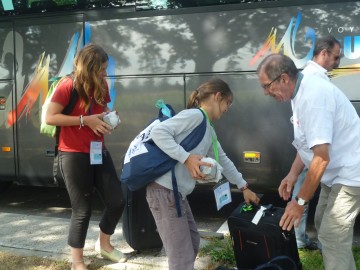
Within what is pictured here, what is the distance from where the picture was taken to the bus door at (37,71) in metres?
5.13

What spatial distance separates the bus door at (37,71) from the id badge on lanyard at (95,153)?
1980 mm

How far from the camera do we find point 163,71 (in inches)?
189

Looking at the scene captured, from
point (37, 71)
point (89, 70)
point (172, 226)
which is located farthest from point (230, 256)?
point (37, 71)

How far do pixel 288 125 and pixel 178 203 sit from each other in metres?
2.11

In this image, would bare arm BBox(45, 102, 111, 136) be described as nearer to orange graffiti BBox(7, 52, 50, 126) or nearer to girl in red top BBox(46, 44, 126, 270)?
girl in red top BBox(46, 44, 126, 270)

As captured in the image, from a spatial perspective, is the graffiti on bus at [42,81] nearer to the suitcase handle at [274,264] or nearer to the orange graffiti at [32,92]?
the orange graffiti at [32,92]

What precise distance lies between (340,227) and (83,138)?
6.30 feet

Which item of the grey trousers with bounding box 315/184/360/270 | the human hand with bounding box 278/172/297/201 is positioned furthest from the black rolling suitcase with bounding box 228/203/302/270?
the grey trousers with bounding box 315/184/360/270

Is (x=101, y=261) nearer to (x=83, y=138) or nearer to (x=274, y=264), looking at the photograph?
(x=83, y=138)

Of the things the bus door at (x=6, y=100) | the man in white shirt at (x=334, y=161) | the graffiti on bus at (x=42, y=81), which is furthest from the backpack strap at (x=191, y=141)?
the bus door at (x=6, y=100)

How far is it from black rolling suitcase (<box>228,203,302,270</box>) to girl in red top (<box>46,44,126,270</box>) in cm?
100

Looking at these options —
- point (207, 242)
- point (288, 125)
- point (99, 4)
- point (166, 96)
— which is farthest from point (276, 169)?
point (99, 4)

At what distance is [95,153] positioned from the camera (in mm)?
3418

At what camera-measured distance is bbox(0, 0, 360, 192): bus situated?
4.34 meters
